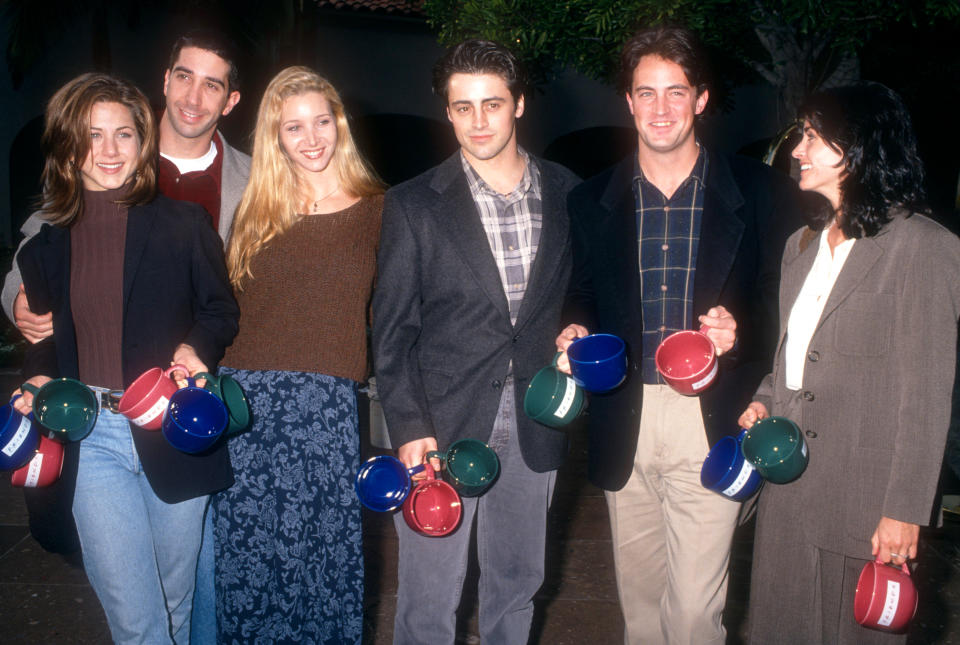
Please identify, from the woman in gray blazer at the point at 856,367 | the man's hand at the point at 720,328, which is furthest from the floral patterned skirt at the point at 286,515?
the woman in gray blazer at the point at 856,367

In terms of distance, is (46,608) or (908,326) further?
(46,608)

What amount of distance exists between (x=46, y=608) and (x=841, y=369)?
3.51 meters

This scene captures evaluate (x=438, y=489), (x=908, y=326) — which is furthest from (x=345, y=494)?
(x=908, y=326)

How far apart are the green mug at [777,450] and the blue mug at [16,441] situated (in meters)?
2.02

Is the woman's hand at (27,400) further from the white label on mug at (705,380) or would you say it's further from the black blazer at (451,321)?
the white label on mug at (705,380)

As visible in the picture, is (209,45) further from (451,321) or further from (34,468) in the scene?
(34,468)

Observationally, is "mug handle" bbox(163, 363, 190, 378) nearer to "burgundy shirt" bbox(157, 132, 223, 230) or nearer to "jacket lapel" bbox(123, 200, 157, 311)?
→ "jacket lapel" bbox(123, 200, 157, 311)

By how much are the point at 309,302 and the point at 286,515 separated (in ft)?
2.31

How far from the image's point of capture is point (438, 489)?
252 centimetres

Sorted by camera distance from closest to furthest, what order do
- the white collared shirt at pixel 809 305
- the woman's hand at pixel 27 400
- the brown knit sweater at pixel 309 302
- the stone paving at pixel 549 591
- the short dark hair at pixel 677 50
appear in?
the white collared shirt at pixel 809 305 → the woman's hand at pixel 27 400 → the short dark hair at pixel 677 50 → the brown knit sweater at pixel 309 302 → the stone paving at pixel 549 591

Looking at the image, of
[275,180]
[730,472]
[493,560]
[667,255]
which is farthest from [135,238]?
[730,472]

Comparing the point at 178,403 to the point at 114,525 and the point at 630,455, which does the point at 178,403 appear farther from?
the point at 630,455

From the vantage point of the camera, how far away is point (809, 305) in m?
2.35

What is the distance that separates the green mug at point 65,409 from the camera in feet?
7.46
